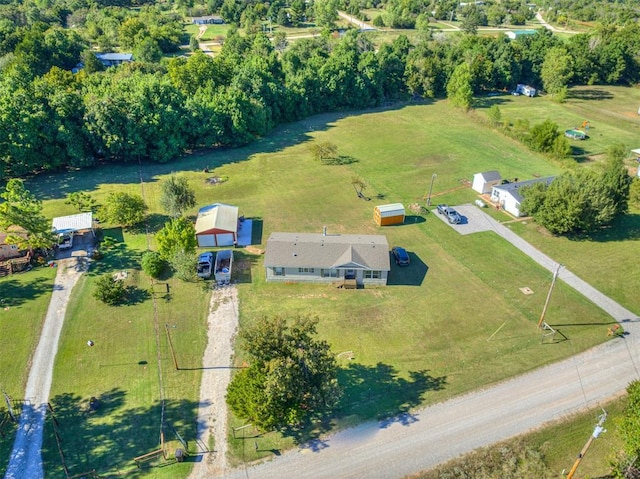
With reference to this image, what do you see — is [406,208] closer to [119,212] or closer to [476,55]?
[119,212]

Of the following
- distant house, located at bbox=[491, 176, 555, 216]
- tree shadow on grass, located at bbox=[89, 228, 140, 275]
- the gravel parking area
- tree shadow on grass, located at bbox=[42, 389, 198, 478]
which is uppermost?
distant house, located at bbox=[491, 176, 555, 216]

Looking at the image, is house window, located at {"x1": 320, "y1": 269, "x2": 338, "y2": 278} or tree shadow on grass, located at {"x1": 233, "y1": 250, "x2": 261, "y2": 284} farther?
tree shadow on grass, located at {"x1": 233, "y1": 250, "x2": 261, "y2": 284}

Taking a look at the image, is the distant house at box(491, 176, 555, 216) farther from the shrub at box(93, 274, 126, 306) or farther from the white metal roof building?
the white metal roof building

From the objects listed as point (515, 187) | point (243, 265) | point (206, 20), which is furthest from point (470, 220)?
point (206, 20)

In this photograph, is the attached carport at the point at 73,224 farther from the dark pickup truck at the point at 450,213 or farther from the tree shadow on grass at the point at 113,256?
the dark pickup truck at the point at 450,213

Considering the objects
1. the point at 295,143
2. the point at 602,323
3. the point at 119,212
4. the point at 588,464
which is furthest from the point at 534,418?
the point at 295,143

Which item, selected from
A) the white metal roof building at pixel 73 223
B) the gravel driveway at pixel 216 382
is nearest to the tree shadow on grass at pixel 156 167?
the white metal roof building at pixel 73 223

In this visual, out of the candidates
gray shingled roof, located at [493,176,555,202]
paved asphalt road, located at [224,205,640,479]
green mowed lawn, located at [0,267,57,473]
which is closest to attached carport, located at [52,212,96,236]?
green mowed lawn, located at [0,267,57,473]

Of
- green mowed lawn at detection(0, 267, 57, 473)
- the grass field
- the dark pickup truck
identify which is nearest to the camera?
the grass field

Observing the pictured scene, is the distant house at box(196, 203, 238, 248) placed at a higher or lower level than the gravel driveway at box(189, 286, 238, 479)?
higher
